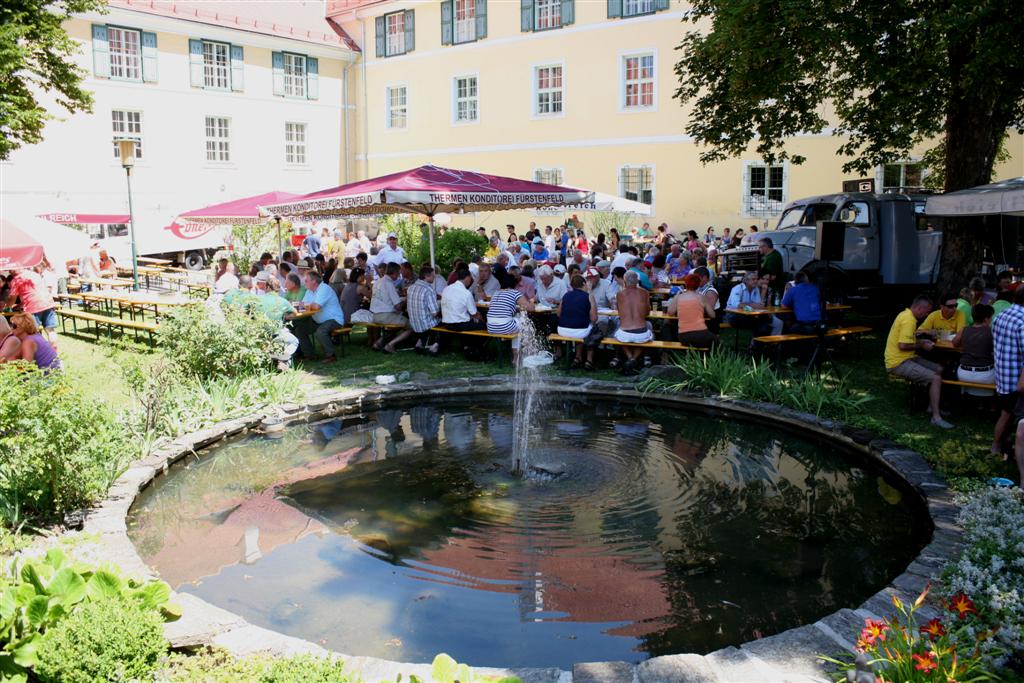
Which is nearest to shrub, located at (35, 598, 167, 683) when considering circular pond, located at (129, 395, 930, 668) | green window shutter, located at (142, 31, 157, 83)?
circular pond, located at (129, 395, 930, 668)

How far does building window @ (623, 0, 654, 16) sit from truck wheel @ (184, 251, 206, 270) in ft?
48.5

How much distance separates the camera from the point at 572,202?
13.0 meters

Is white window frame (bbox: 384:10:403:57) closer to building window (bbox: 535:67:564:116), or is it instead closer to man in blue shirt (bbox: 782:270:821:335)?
building window (bbox: 535:67:564:116)

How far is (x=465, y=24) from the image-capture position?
29.7 metres

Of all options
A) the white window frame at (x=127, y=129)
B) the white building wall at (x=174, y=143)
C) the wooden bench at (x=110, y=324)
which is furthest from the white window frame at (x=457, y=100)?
the wooden bench at (x=110, y=324)

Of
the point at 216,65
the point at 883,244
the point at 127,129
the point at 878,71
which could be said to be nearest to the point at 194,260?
the point at 127,129

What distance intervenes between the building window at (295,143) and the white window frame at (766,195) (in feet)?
55.8

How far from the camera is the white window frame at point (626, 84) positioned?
83.3ft

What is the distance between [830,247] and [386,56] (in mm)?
25221

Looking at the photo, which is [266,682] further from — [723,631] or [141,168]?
[141,168]

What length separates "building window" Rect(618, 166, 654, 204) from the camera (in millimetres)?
26094

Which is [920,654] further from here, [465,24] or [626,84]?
[465,24]

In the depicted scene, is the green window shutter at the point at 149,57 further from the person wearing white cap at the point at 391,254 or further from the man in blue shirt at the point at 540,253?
the man in blue shirt at the point at 540,253

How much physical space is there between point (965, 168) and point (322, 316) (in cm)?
941
